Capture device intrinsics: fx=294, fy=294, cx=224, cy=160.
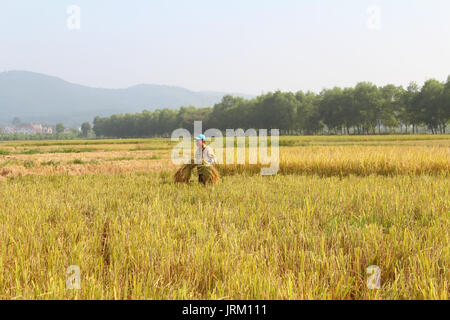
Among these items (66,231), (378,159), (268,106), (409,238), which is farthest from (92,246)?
(268,106)

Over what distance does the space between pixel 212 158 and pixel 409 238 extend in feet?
17.1

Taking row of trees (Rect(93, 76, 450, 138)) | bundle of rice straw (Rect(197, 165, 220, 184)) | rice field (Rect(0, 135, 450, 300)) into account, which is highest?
row of trees (Rect(93, 76, 450, 138))

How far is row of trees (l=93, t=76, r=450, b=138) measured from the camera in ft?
221

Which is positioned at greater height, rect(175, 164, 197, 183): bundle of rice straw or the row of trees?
the row of trees

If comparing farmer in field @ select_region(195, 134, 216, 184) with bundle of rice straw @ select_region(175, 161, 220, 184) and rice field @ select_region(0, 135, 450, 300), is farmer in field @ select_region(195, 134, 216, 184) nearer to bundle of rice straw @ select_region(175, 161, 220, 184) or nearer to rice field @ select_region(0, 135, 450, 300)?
bundle of rice straw @ select_region(175, 161, 220, 184)

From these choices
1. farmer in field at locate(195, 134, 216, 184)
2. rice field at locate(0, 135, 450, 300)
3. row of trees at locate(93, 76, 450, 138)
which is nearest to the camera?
rice field at locate(0, 135, 450, 300)

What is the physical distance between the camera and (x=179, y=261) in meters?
2.75

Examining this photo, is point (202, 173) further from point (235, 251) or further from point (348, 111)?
point (348, 111)

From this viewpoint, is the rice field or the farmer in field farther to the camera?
the farmer in field

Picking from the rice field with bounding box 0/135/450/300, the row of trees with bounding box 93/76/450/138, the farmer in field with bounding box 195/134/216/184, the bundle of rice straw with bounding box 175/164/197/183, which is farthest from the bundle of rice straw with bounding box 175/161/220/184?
the row of trees with bounding box 93/76/450/138

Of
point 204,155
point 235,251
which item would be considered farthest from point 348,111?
point 235,251

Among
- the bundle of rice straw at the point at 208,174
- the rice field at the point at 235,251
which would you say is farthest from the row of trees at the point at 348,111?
the rice field at the point at 235,251
